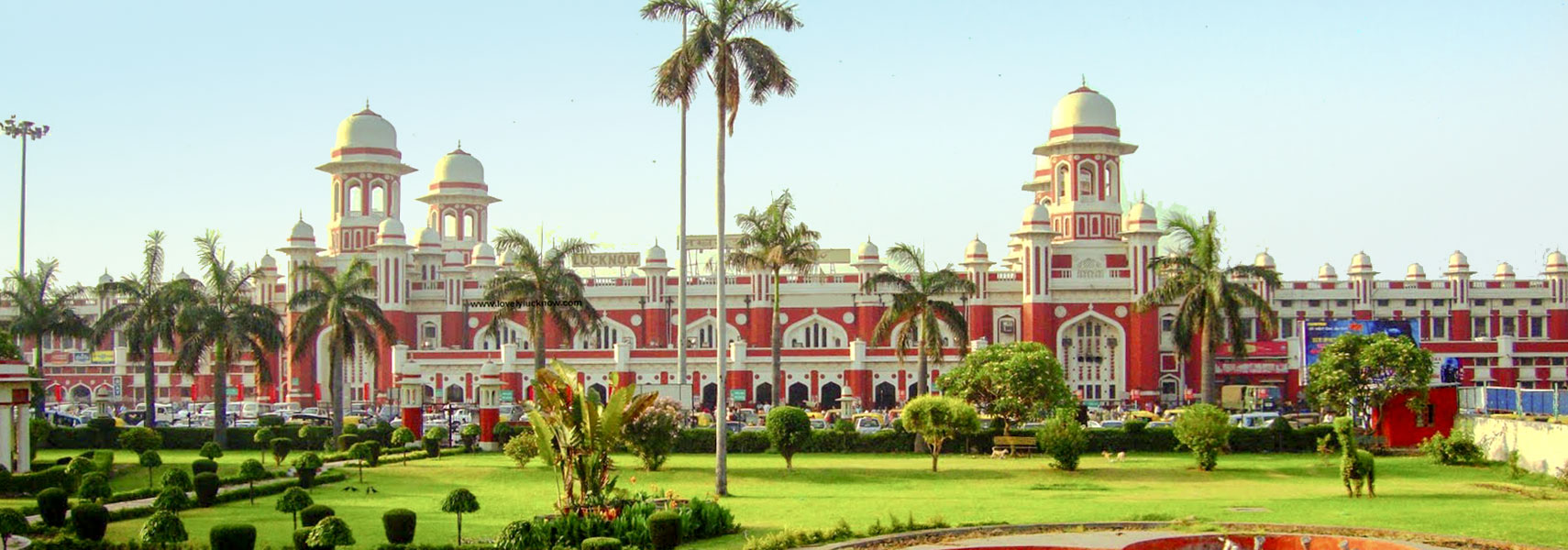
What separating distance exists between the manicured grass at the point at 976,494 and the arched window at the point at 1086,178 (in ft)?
86.3

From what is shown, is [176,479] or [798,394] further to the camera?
[798,394]

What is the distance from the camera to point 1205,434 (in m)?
34.2

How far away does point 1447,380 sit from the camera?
41.6m

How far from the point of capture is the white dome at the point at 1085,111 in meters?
63.5

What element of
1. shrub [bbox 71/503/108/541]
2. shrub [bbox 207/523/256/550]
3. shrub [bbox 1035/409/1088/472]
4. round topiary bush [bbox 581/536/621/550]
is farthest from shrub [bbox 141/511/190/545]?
Answer: shrub [bbox 1035/409/1088/472]

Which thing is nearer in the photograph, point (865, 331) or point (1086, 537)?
point (1086, 537)

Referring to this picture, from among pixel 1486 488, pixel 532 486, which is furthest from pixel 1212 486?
pixel 532 486

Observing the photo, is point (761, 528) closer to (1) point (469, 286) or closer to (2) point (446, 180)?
(1) point (469, 286)

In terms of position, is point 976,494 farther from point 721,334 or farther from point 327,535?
point 327,535

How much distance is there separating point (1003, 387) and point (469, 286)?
34.0m

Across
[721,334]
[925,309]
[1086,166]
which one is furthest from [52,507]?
[1086,166]

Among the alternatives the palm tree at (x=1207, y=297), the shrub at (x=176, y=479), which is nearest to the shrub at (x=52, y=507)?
the shrub at (x=176, y=479)

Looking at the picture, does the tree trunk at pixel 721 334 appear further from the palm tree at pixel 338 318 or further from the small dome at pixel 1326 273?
the small dome at pixel 1326 273

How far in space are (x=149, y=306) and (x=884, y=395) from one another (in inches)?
1054
